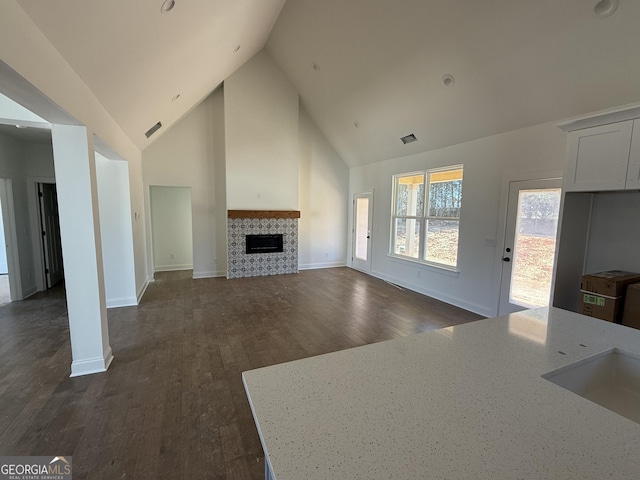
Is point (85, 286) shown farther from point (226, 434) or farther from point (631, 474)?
point (631, 474)

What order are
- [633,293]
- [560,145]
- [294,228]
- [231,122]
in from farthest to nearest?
[294,228]
[231,122]
[560,145]
[633,293]

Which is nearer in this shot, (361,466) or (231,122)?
(361,466)

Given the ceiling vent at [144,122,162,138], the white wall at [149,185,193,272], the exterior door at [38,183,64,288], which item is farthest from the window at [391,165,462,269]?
the exterior door at [38,183,64,288]

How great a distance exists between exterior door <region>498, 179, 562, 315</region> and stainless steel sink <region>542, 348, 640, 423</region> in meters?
2.58

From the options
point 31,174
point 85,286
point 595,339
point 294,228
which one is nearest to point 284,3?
point 294,228

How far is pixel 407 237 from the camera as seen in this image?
5.84m

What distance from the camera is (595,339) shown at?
140 cm

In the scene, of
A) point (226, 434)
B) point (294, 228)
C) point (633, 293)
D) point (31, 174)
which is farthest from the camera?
point (294, 228)

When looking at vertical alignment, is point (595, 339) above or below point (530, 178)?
below

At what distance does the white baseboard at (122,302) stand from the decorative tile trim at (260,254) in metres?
2.03

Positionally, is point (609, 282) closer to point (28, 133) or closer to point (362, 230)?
point (362, 230)

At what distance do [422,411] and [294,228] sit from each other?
19.7 feet

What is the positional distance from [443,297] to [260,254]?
3.83 metres

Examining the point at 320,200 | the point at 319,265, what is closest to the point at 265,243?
the point at 319,265
